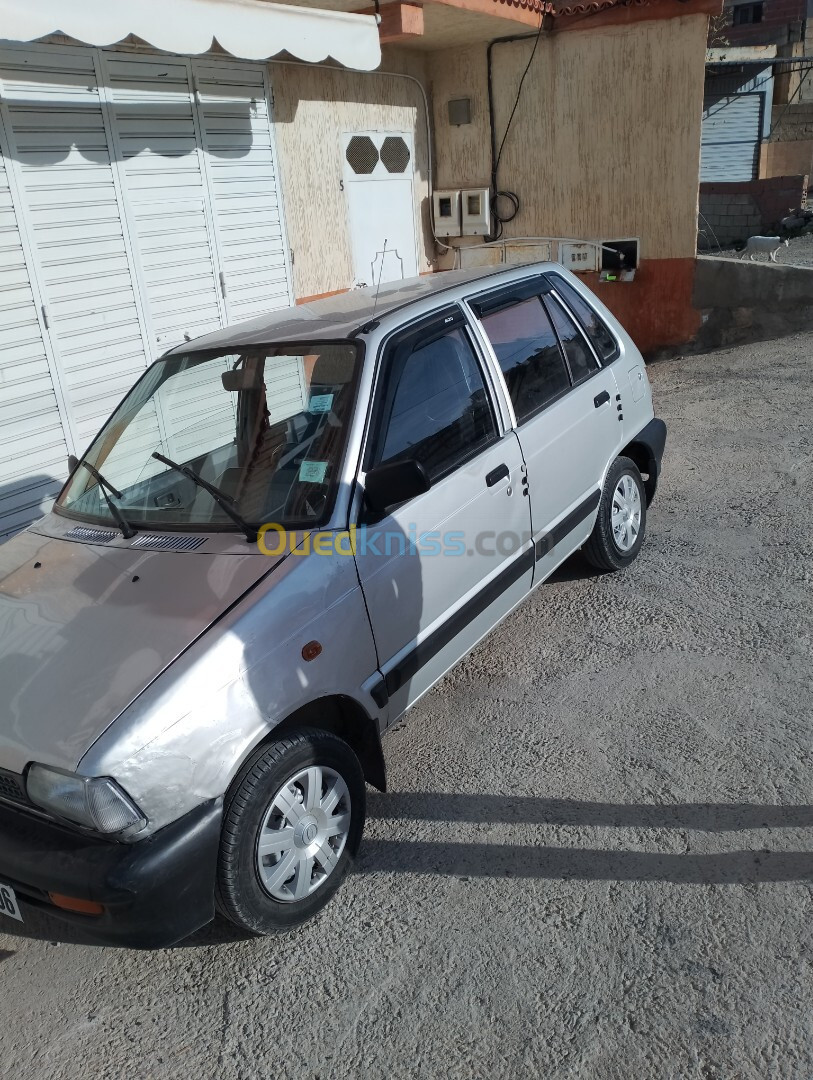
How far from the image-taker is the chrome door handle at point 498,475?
3.42m

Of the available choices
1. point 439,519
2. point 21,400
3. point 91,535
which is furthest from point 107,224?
point 439,519

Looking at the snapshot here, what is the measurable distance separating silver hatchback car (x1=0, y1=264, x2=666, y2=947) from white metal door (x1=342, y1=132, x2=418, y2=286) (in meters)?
5.28

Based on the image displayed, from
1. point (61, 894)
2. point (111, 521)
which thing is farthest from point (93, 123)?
point (61, 894)

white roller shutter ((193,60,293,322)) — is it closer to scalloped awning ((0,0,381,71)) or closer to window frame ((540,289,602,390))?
scalloped awning ((0,0,381,71))

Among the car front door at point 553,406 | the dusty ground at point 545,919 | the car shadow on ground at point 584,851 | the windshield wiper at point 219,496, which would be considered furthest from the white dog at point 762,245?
the windshield wiper at point 219,496

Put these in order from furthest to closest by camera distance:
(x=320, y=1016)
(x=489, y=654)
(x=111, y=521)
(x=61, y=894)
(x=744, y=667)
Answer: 1. (x=489, y=654)
2. (x=744, y=667)
3. (x=111, y=521)
4. (x=320, y=1016)
5. (x=61, y=894)

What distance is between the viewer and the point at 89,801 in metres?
2.18

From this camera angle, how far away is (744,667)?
378 centimetres

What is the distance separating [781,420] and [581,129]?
14.3 ft

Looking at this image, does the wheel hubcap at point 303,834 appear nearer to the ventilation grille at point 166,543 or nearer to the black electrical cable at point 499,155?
the ventilation grille at point 166,543

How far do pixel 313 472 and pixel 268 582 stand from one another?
1.65 feet

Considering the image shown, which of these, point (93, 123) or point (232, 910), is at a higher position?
point (93, 123)

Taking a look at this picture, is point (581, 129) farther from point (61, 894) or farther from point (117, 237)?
point (61, 894)

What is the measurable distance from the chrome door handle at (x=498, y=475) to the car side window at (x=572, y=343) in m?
0.94
